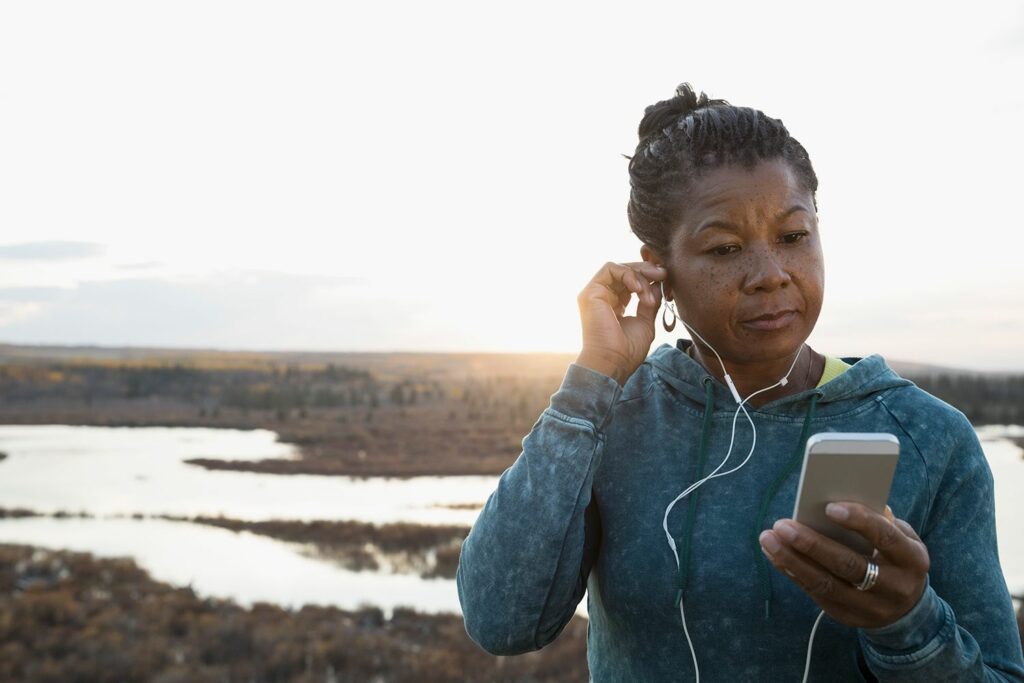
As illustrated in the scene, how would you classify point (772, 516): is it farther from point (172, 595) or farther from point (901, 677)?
point (172, 595)

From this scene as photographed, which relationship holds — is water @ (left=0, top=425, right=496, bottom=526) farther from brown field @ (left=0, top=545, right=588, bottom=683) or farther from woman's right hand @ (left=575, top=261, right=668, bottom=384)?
woman's right hand @ (left=575, top=261, right=668, bottom=384)

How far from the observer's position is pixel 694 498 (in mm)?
1770

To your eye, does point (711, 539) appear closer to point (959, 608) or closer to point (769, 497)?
point (769, 497)

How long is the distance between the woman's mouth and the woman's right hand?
238mm

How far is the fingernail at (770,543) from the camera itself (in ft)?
4.53

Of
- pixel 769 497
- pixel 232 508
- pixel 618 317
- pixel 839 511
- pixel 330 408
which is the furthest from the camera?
pixel 330 408

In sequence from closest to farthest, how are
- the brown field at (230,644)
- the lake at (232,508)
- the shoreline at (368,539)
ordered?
1. the brown field at (230,644)
2. the lake at (232,508)
3. the shoreline at (368,539)

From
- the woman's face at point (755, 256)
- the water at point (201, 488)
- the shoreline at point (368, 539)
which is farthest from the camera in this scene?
the water at point (201, 488)

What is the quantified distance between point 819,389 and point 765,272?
0.26 metres

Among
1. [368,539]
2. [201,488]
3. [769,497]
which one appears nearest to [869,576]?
[769,497]

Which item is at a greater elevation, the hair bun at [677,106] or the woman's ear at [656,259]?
the hair bun at [677,106]

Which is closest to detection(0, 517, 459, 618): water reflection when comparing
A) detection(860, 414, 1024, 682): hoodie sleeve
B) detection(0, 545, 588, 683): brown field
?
detection(0, 545, 588, 683): brown field

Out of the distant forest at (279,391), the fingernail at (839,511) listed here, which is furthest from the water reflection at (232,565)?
the distant forest at (279,391)

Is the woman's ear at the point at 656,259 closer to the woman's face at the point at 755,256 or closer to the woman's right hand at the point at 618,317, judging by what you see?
the woman's right hand at the point at 618,317
